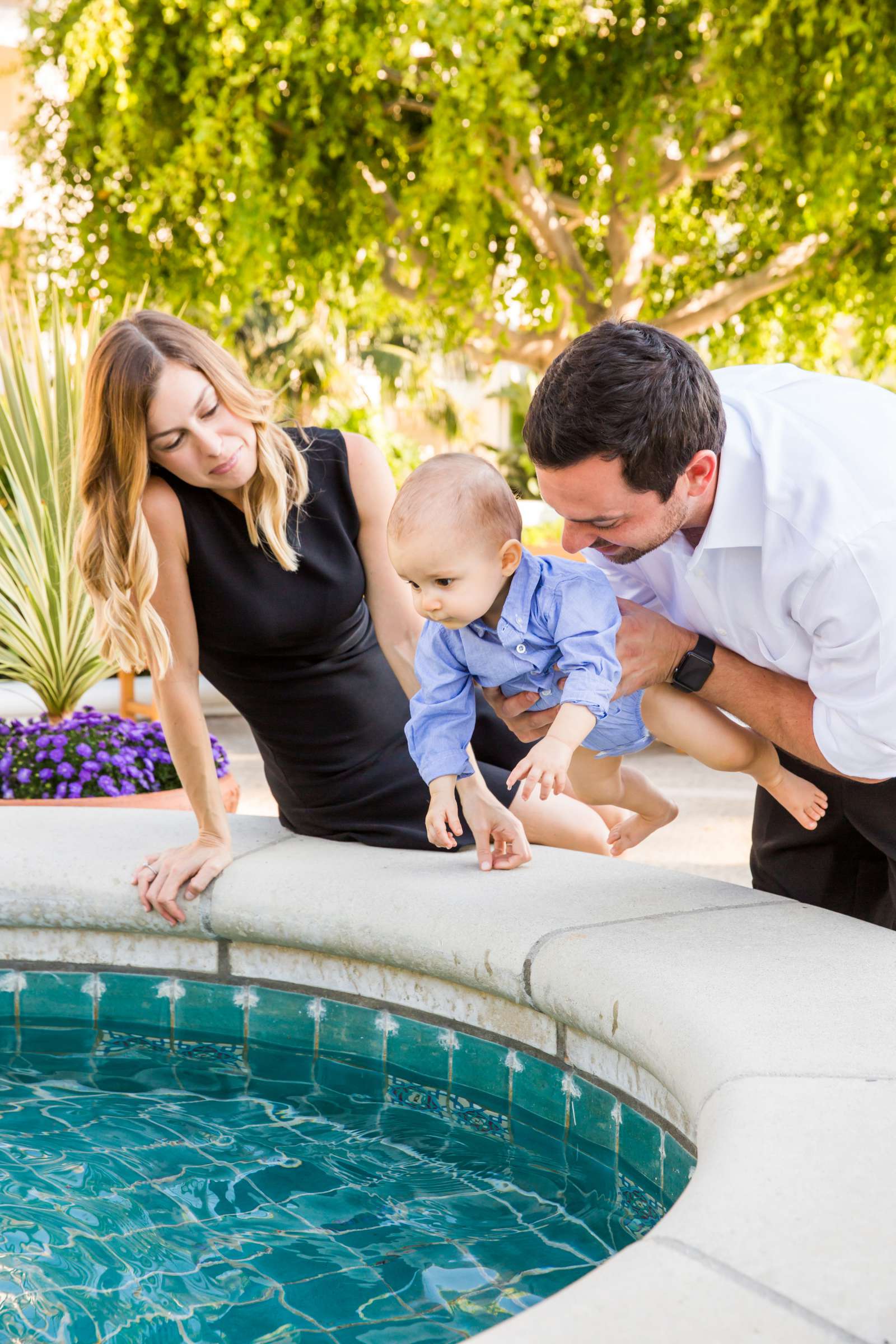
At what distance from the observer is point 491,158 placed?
7113 millimetres

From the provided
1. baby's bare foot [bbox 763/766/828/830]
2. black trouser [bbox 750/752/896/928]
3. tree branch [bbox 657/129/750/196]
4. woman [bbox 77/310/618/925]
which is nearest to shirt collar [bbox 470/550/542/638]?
woman [bbox 77/310/618/925]

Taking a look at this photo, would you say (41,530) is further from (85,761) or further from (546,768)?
(546,768)

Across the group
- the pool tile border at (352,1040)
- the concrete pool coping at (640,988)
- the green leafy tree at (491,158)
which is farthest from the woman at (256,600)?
the green leafy tree at (491,158)

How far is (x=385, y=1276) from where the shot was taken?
1819 mm

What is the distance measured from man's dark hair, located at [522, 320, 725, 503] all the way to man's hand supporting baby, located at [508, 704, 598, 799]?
429 millimetres

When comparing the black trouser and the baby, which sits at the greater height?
the baby

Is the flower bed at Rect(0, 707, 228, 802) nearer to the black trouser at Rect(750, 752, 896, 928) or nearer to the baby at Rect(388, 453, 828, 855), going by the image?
the baby at Rect(388, 453, 828, 855)

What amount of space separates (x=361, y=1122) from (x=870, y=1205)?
116cm

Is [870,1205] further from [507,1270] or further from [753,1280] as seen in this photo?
[507,1270]

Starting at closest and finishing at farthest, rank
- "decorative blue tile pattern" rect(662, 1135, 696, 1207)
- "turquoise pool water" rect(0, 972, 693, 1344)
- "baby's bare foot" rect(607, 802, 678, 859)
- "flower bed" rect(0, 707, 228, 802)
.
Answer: "turquoise pool water" rect(0, 972, 693, 1344) → "decorative blue tile pattern" rect(662, 1135, 696, 1207) → "baby's bare foot" rect(607, 802, 678, 859) → "flower bed" rect(0, 707, 228, 802)

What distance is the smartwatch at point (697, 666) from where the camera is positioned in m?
2.49

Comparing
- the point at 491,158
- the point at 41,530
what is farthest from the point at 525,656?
the point at 491,158

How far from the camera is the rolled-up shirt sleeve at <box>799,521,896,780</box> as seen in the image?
2.02m

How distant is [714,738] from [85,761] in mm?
2464
